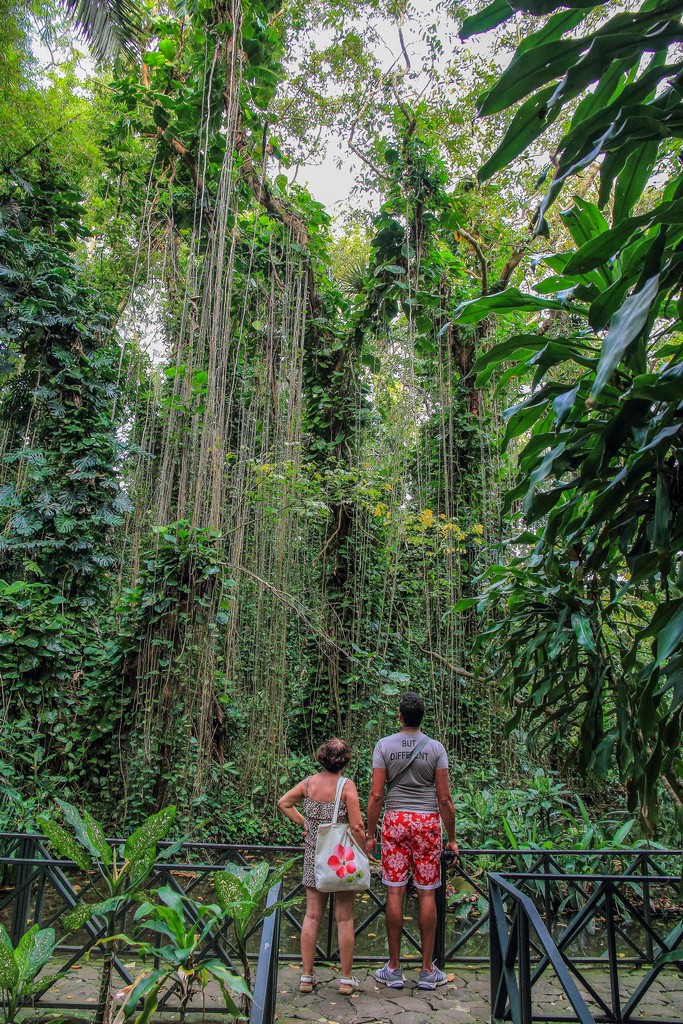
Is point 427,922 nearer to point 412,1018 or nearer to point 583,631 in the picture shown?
point 412,1018

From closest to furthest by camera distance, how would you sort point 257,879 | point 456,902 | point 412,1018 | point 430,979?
point 257,879 → point 412,1018 → point 430,979 → point 456,902

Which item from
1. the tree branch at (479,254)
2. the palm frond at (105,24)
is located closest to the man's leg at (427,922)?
the tree branch at (479,254)

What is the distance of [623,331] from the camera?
3.09 feet

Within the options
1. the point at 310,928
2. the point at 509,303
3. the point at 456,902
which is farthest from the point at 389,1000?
the point at 509,303

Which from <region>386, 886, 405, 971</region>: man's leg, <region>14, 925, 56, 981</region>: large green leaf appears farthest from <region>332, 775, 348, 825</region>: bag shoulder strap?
<region>14, 925, 56, 981</region>: large green leaf

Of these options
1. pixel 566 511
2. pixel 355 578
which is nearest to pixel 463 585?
pixel 355 578

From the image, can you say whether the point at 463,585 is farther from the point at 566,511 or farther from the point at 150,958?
the point at 566,511

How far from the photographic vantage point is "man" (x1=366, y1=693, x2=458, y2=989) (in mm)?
2584

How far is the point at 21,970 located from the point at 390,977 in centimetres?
165

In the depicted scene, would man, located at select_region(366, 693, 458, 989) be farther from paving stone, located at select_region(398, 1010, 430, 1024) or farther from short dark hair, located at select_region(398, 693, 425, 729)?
paving stone, located at select_region(398, 1010, 430, 1024)

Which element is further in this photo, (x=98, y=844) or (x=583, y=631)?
(x=583, y=631)

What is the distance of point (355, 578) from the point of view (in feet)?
18.4

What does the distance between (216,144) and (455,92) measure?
3.68 meters

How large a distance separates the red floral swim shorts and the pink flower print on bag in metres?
0.21
